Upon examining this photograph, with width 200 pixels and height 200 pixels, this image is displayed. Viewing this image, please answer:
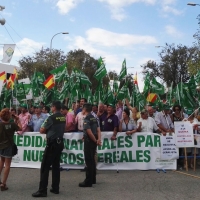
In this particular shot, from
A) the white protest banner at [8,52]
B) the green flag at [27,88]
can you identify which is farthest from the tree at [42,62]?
the green flag at [27,88]

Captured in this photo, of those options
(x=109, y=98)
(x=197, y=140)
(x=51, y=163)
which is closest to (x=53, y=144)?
(x=51, y=163)

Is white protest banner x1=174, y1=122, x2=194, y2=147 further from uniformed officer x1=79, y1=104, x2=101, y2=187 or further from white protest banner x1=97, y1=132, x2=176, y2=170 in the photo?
uniformed officer x1=79, y1=104, x2=101, y2=187

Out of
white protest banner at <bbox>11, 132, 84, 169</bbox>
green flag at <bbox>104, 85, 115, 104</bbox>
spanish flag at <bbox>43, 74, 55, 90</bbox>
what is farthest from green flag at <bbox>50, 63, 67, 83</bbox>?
white protest banner at <bbox>11, 132, 84, 169</bbox>

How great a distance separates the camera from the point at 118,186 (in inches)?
288

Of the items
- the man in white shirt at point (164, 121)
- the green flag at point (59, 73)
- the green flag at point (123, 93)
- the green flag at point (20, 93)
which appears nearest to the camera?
the man in white shirt at point (164, 121)

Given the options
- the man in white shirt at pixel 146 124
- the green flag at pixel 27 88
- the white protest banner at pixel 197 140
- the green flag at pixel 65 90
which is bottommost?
the white protest banner at pixel 197 140

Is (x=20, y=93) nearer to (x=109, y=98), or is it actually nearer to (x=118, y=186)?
(x=109, y=98)

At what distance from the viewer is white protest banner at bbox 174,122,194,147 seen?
9.32 m

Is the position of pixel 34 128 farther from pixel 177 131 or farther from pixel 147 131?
pixel 177 131

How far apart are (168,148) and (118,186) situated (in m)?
2.65

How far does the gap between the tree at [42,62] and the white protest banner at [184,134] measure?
2623 centimetres

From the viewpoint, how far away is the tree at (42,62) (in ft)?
114

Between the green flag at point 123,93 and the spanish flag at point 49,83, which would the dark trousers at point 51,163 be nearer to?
the green flag at point 123,93

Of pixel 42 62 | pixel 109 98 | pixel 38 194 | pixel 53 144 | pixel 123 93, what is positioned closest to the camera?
pixel 38 194
